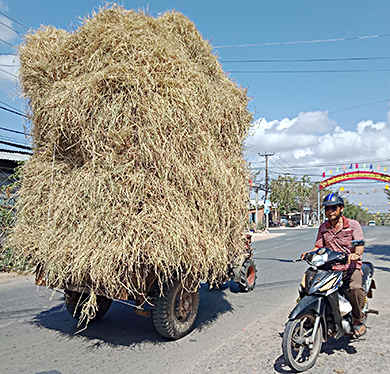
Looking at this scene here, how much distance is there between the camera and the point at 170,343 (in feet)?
14.4

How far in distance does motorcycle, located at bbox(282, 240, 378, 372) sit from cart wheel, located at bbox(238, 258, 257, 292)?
3.17 metres

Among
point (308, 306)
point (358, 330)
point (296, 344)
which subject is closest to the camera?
point (308, 306)

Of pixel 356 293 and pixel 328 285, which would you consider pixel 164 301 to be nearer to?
pixel 328 285

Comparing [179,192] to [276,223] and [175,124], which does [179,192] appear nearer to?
[175,124]

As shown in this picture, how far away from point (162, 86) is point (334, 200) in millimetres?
2420

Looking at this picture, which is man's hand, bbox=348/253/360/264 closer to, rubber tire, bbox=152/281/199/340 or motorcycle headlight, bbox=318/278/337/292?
motorcycle headlight, bbox=318/278/337/292

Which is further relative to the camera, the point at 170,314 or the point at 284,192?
the point at 284,192

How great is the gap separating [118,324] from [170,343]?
1100 millimetres

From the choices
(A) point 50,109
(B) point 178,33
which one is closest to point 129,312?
(A) point 50,109

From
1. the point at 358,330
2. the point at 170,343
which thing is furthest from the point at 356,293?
the point at 170,343

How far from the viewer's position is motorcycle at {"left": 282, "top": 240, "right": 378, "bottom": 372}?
11.7 feet

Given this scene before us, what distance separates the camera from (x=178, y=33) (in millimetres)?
5230

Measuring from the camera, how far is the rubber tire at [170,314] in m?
4.18

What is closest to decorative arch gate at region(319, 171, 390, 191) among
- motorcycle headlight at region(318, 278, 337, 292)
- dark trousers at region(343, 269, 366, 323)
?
dark trousers at region(343, 269, 366, 323)
